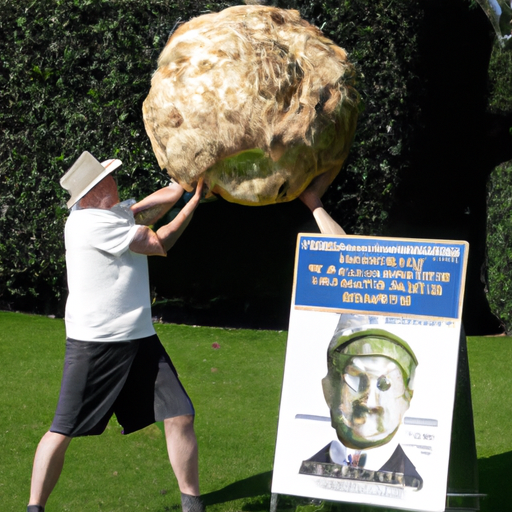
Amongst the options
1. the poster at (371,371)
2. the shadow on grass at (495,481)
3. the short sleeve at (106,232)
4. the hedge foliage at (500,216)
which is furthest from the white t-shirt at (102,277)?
the hedge foliage at (500,216)

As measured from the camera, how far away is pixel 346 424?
10.4 ft

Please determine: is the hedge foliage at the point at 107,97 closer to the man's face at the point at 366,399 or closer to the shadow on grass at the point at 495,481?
the shadow on grass at the point at 495,481

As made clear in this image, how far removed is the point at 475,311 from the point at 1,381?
4512 mm

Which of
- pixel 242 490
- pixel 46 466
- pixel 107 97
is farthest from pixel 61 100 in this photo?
pixel 46 466

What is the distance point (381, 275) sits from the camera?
3.16 metres

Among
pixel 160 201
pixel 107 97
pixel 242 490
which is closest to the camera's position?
pixel 160 201

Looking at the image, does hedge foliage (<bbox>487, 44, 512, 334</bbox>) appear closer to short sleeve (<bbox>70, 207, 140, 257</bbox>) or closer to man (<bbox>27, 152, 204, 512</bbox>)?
man (<bbox>27, 152, 204, 512</bbox>)

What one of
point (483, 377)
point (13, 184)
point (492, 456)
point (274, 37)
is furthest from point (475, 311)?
point (274, 37)

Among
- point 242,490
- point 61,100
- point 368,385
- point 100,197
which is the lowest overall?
point 242,490

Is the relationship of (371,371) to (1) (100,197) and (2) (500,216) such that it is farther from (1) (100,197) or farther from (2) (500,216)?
(2) (500,216)

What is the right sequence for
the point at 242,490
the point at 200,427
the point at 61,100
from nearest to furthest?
the point at 242,490
the point at 200,427
the point at 61,100

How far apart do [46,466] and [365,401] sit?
1.40 m

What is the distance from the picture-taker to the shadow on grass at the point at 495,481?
400 centimetres

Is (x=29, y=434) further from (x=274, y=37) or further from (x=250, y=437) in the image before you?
(x=274, y=37)
